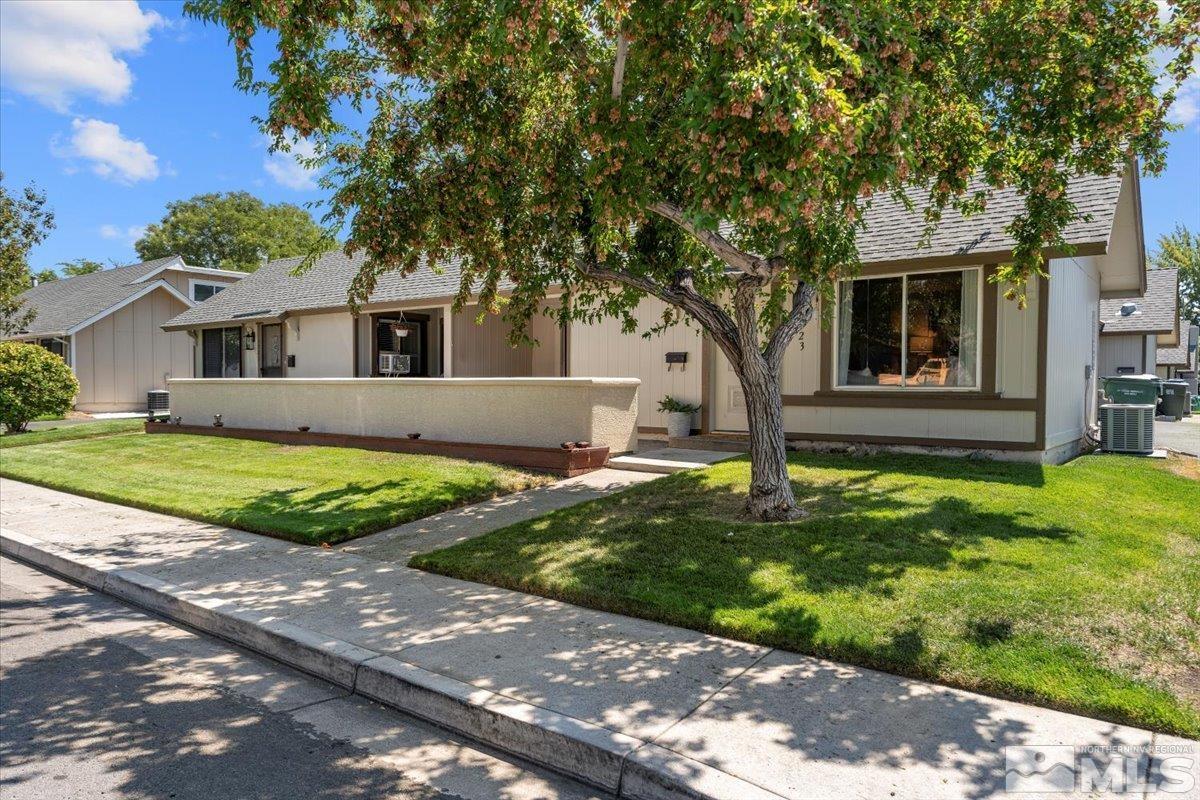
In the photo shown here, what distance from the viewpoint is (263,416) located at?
16.7 meters

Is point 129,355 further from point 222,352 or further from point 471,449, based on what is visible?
point 471,449

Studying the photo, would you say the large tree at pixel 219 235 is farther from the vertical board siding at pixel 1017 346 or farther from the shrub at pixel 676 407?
the vertical board siding at pixel 1017 346

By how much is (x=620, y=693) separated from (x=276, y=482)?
8.54 metres

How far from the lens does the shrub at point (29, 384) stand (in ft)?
→ 62.6

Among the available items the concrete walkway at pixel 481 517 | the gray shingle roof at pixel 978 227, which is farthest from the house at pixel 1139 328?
the concrete walkway at pixel 481 517

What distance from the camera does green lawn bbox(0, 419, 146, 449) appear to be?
17.8 metres

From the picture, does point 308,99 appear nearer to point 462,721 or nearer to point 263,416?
point 462,721

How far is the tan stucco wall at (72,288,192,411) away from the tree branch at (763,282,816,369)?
2646 centimetres

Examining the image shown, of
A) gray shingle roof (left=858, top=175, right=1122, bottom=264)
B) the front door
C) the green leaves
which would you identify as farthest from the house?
the front door

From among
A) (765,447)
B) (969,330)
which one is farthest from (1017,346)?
(765,447)

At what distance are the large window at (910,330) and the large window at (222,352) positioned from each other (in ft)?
61.0

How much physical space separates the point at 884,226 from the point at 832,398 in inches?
111

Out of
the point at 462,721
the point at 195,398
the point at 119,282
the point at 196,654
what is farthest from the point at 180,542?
the point at 119,282

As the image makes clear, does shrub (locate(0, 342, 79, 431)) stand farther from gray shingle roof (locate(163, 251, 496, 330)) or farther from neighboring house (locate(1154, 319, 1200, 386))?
A: neighboring house (locate(1154, 319, 1200, 386))
